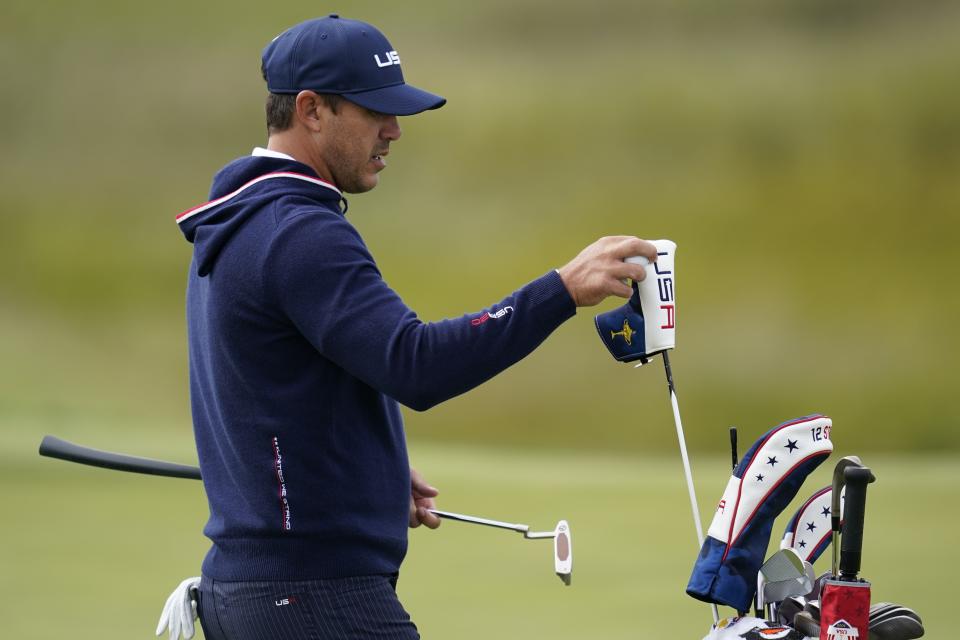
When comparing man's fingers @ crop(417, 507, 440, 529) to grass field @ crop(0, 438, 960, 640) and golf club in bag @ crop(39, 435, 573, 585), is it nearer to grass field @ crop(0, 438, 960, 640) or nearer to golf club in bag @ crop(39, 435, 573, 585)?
golf club in bag @ crop(39, 435, 573, 585)

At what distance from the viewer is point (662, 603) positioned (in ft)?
13.4

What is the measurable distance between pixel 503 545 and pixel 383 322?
10.8 feet

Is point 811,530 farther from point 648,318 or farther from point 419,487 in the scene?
point 419,487

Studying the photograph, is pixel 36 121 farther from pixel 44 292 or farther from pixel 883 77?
pixel 883 77

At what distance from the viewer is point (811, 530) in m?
2.04

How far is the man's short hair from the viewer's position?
1839 millimetres

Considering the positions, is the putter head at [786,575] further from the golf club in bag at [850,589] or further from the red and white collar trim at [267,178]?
the red and white collar trim at [267,178]

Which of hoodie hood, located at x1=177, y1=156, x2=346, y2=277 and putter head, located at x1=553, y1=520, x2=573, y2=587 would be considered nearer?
hoodie hood, located at x1=177, y1=156, x2=346, y2=277

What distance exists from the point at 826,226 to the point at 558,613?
318 cm

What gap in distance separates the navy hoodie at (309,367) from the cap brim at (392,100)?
0.12 meters

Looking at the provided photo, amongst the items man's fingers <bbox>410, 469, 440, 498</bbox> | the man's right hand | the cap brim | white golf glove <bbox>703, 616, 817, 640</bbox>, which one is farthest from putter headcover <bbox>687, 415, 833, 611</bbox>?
the cap brim

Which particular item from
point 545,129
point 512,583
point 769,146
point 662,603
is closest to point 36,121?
point 545,129

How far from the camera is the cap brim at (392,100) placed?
5.98 ft

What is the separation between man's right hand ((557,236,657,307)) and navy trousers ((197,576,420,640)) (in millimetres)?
461
